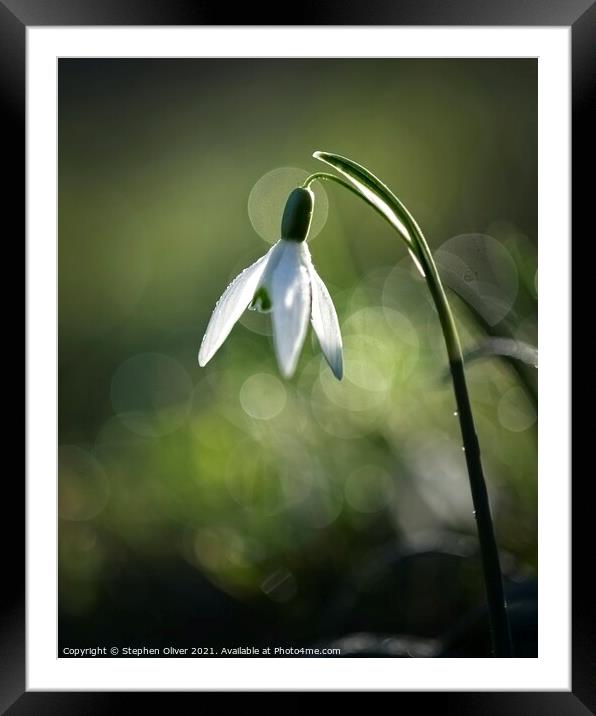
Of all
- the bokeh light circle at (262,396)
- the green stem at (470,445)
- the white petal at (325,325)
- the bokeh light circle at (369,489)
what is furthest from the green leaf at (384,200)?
the bokeh light circle at (262,396)

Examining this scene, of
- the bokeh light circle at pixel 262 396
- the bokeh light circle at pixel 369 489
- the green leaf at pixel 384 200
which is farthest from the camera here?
the bokeh light circle at pixel 262 396

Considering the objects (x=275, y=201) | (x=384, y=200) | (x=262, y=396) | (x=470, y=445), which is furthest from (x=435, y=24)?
(x=262, y=396)

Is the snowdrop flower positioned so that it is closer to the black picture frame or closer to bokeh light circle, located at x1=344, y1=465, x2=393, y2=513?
the black picture frame

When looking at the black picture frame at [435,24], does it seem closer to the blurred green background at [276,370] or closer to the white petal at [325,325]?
the blurred green background at [276,370]

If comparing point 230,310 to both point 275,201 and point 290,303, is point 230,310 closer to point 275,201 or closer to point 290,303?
point 290,303

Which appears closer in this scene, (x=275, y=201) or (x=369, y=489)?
(x=369, y=489)

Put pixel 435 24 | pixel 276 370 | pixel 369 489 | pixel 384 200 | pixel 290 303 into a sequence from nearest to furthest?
pixel 290 303 < pixel 384 200 < pixel 435 24 < pixel 369 489 < pixel 276 370

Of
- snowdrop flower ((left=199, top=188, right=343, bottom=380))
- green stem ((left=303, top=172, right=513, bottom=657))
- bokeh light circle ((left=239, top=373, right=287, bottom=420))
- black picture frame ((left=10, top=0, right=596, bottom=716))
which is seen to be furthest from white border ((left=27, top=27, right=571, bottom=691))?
bokeh light circle ((left=239, top=373, right=287, bottom=420))
